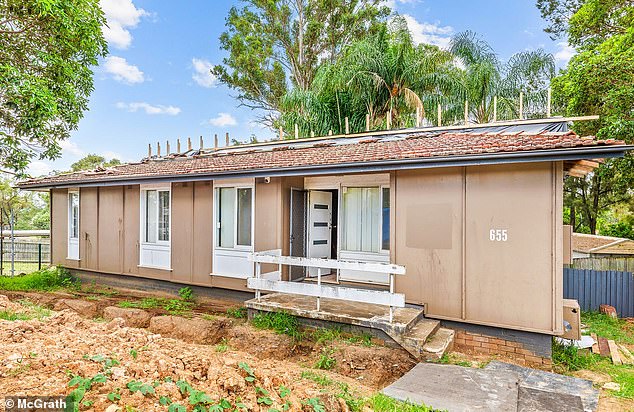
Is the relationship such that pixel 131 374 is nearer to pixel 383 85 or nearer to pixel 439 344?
pixel 439 344

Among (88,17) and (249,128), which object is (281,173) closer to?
(88,17)

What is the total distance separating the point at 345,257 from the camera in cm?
767

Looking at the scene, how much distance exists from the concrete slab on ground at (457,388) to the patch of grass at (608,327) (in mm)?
3985

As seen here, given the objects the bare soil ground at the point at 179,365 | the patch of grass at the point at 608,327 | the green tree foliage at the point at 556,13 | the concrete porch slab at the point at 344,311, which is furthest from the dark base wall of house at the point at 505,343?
the green tree foliage at the point at 556,13

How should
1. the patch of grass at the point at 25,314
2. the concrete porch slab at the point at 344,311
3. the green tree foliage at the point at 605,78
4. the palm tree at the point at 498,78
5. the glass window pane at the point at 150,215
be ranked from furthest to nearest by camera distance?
the palm tree at the point at 498,78 → the glass window pane at the point at 150,215 → the green tree foliage at the point at 605,78 → the patch of grass at the point at 25,314 → the concrete porch slab at the point at 344,311

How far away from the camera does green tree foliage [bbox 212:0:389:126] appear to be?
77.7 feet

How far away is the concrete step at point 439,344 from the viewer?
4.91m

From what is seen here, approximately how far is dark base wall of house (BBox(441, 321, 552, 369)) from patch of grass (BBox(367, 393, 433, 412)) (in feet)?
7.32

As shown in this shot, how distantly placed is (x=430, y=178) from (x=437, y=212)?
0.56 m

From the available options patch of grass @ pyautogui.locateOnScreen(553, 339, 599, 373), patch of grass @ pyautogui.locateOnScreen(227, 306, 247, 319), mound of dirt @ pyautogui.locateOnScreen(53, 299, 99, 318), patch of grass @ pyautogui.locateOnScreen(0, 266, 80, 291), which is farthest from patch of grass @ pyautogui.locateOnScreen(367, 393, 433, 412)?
patch of grass @ pyautogui.locateOnScreen(0, 266, 80, 291)

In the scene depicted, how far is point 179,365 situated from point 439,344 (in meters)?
3.42

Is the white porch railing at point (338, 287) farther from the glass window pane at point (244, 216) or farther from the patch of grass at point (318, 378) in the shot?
the patch of grass at point (318, 378)

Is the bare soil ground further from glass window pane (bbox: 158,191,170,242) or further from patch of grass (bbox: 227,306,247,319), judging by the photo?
glass window pane (bbox: 158,191,170,242)

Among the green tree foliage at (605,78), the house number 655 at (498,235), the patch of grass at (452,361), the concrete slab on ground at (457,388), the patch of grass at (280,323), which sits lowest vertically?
the patch of grass at (452,361)
